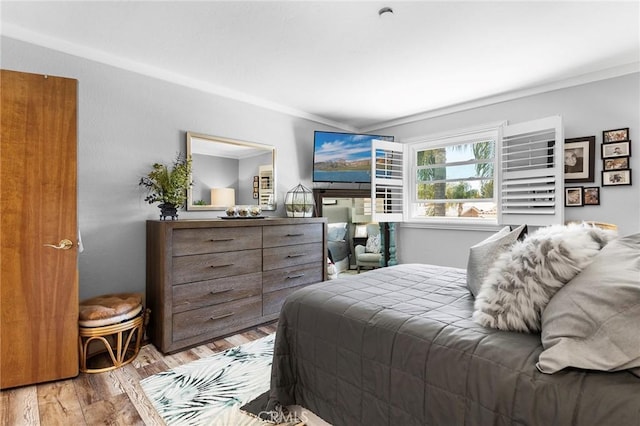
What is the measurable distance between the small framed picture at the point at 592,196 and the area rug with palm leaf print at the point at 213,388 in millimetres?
3185

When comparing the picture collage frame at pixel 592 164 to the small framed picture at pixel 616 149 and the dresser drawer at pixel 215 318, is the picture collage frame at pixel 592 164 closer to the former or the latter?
the small framed picture at pixel 616 149

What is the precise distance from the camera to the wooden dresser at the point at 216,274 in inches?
96.6

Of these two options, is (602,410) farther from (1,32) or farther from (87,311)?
(1,32)

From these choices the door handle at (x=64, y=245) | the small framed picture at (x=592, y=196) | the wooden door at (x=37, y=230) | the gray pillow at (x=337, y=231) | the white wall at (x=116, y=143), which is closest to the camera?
the wooden door at (x=37, y=230)

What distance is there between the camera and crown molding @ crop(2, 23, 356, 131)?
7.27ft

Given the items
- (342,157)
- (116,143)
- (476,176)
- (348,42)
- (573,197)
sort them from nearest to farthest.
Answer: (348,42) → (116,143) → (573,197) → (476,176) → (342,157)

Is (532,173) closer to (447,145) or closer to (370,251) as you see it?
(447,145)

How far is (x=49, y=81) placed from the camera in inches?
79.2

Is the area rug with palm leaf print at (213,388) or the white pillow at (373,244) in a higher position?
the white pillow at (373,244)

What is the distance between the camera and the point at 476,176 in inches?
148

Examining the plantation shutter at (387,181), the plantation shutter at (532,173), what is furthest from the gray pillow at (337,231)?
the plantation shutter at (532,173)

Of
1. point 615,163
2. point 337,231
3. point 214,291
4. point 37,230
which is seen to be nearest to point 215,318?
point 214,291

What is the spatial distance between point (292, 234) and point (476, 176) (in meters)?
2.35

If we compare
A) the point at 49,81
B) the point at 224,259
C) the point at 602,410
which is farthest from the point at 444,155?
the point at 49,81
